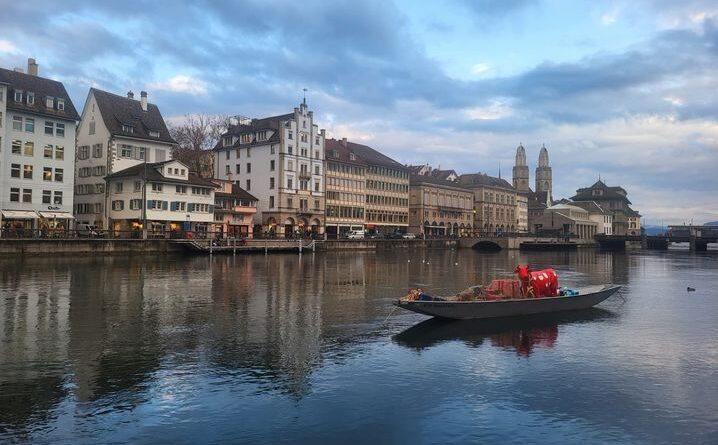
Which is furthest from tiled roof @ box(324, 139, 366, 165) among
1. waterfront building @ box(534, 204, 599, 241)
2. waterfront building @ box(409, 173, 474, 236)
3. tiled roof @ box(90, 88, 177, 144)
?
waterfront building @ box(534, 204, 599, 241)

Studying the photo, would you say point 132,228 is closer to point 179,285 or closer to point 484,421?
point 179,285

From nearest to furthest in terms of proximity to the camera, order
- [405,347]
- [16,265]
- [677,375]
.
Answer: [677,375] < [405,347] < [16,265]

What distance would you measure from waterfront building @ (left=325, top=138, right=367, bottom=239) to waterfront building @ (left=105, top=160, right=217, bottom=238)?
35587 mm

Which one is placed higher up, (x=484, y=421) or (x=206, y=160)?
(x=206, y=160)

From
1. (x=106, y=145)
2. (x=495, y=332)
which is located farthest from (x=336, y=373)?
(x=106, y=145)

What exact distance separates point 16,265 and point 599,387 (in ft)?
175

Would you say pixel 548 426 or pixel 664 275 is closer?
pixel 548 426

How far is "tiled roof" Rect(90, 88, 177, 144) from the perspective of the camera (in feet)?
285

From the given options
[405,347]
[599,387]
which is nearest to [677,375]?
[599,387]

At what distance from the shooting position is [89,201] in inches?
3506

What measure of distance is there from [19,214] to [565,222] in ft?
502

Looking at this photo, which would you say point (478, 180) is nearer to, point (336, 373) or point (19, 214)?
point (19, 214)

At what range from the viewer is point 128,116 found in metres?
89.9

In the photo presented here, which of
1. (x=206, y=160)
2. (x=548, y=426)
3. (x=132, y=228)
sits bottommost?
(x=548, y=426)
